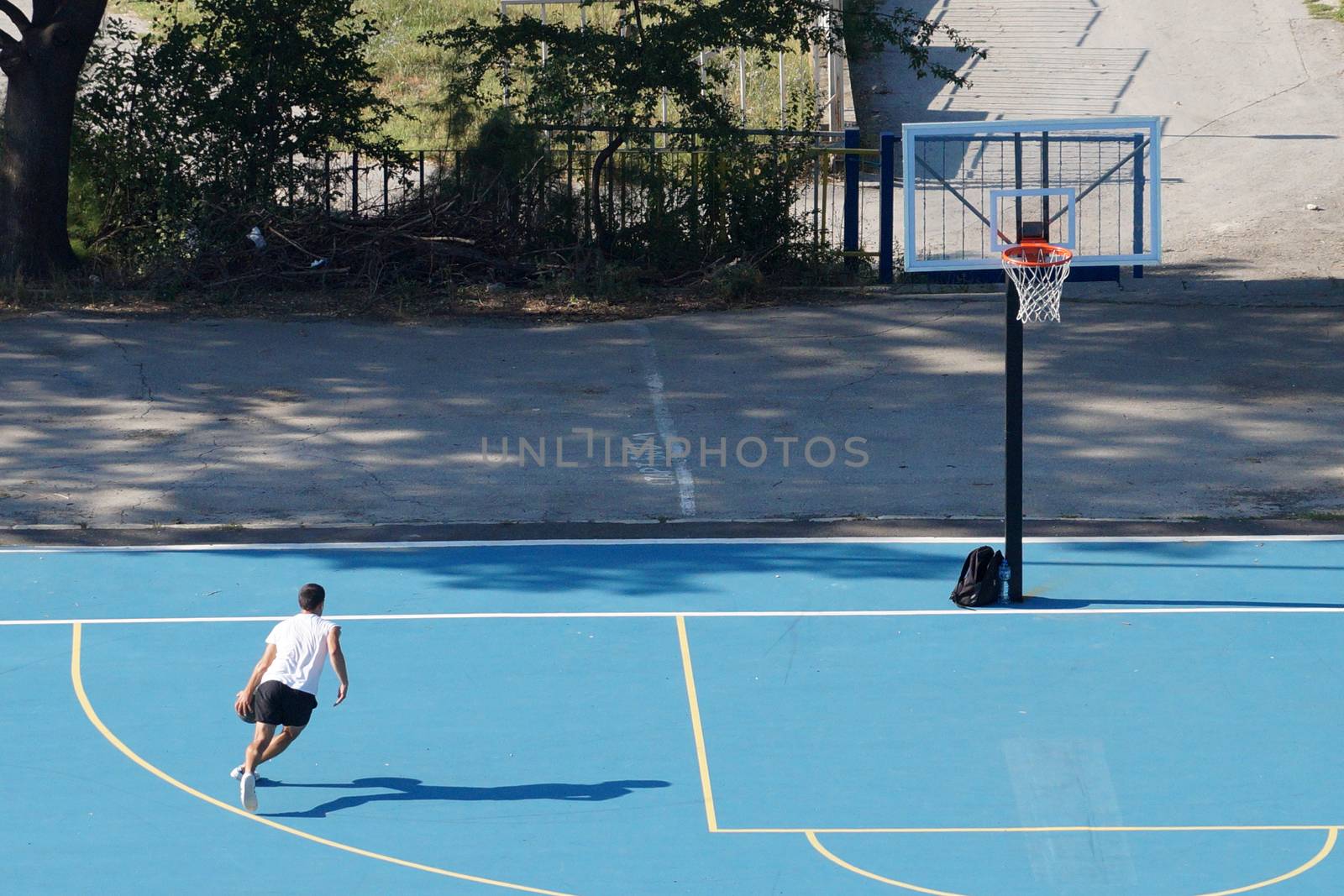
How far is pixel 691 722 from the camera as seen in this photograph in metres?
9.52

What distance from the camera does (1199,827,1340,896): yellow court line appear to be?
24.7ft

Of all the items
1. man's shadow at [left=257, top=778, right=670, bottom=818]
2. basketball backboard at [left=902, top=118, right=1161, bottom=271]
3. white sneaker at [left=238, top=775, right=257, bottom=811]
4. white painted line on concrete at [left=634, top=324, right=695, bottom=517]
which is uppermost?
basketball backboard at [left=902, top=118, right=1161, bottom=271]

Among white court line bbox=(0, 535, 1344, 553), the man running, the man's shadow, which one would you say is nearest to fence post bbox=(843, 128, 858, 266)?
white court line bbox=(0, 535, 1344, 553)

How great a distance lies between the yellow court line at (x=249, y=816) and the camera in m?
7.68

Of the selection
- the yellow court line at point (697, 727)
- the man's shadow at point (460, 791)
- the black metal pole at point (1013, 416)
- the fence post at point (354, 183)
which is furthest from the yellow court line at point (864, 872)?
the fence post at point (354, 183)

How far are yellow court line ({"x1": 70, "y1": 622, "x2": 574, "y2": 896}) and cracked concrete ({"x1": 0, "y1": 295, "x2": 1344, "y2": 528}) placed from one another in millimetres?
3513

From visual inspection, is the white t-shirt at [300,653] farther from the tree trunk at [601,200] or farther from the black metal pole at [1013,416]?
the tree trunk at [601,200]

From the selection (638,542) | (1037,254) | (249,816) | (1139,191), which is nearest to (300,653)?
(249,816)

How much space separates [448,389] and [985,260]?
676 cm

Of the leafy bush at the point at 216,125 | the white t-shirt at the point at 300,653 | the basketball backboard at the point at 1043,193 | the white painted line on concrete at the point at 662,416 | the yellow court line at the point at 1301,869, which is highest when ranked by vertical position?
the leafy bush at the point at 216,125

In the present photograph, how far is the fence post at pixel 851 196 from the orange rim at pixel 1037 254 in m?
8.19

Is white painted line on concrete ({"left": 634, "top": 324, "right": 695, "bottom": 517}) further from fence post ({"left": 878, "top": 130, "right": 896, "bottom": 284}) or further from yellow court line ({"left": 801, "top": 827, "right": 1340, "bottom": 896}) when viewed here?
yellow court line ({"left": 801, "top": 827, "right": 1340, "bottom": 896})

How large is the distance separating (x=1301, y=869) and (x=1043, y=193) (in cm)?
574

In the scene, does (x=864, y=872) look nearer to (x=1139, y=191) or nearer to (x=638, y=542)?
(x=638, y=542)
